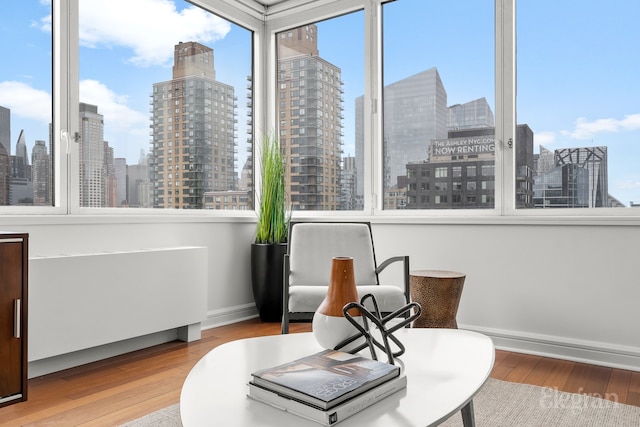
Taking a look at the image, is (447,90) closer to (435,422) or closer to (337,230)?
(337,230)

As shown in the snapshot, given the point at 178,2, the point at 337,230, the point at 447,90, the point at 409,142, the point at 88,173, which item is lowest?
the point at 337,230

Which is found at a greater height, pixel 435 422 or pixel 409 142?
pixel 409 142

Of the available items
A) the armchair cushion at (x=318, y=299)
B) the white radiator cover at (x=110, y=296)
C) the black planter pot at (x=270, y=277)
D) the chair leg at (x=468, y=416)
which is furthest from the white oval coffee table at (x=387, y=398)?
the black planter pot at (x=270, y=277)

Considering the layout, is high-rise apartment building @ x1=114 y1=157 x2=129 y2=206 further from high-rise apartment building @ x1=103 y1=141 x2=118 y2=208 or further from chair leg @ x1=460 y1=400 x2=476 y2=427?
chair leg @ x1=460 y1=400 x2=476 y2=427

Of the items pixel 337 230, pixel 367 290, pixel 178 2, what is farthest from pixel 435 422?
pixel 178 2

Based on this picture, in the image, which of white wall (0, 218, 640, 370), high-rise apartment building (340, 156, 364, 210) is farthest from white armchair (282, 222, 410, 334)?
high-rise apartment building (340, 156, 364, 210)

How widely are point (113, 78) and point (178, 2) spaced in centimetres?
87

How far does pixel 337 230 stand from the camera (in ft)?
10.3

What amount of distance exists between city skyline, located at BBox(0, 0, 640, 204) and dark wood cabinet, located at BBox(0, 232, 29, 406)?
878 millimetres

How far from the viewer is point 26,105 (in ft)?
9.02

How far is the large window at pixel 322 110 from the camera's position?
400 cm

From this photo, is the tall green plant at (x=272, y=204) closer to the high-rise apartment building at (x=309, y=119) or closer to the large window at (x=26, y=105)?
the high-rise apartment building at (x=309, y=119)

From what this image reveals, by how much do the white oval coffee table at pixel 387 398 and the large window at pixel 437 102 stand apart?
6.14 ft

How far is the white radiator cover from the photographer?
2.46m
